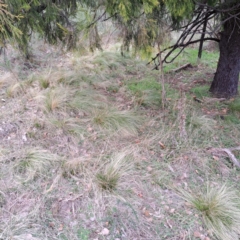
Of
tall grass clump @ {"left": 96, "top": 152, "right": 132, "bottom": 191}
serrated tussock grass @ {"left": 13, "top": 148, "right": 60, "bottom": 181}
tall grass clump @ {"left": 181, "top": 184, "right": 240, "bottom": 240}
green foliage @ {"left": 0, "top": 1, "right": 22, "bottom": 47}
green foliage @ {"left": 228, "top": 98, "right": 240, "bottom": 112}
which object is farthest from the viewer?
green foliage @ {"left": 228, "top": 98, "right": 240, "bottom": 112}

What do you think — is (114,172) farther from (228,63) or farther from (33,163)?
(228,63)

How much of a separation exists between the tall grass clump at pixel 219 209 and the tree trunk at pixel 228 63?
246 cm

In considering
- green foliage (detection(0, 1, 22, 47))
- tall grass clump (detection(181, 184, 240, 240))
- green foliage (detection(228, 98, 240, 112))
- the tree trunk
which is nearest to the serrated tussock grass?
green foliage (detection(0, 1, 22, 47))

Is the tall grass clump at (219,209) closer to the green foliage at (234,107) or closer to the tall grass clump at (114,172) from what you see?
the tall grass clump at (114,172)

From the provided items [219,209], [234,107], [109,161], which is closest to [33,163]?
[109,161]

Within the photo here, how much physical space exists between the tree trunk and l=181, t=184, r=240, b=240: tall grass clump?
2.46 meters

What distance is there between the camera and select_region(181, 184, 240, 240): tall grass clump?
2.03 m

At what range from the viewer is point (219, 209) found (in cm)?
212

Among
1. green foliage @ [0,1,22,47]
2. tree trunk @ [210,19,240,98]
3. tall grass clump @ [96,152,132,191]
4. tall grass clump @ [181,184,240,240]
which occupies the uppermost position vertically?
green foliage @ [0,1,22,47]

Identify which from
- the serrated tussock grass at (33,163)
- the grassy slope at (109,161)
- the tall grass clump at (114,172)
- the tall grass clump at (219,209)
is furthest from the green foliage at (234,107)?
the serrated tussock grass at (33,163)

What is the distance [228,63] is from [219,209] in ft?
9.36

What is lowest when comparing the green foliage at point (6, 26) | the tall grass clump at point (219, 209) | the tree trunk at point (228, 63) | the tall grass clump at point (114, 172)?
the tall grass clump at point (219, 209)

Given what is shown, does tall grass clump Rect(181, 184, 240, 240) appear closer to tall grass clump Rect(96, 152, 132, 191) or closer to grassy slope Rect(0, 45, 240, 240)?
grassy slope Rect(0, 45, 240, 240)

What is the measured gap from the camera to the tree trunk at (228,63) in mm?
3832
